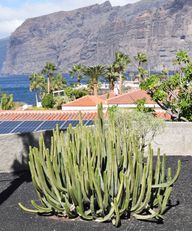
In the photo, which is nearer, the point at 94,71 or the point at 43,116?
the point at 43,116

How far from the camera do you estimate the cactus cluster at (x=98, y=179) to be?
33.1 ft

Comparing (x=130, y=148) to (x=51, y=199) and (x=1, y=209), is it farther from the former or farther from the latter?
(x=1, y=209)

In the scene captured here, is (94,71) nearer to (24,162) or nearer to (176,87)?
(176,87)

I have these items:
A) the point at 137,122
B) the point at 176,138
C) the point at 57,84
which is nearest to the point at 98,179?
the point at 137,122

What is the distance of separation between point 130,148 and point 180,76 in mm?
10354

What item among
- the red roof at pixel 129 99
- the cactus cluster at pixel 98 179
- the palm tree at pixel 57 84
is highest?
the cactus cluster at pixel 98 179

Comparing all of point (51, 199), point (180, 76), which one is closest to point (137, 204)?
point (51, 199)

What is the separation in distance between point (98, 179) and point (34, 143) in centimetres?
685

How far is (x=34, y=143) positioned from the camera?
1645cm

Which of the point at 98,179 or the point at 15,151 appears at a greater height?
the point at 98,179

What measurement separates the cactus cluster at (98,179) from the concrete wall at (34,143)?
5.02 meters

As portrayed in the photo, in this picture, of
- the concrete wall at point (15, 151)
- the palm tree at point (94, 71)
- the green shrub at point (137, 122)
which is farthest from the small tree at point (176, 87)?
the palm tree at point (94, 71)

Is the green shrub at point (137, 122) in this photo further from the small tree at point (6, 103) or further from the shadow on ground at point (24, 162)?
the small tree at point (6, 103)

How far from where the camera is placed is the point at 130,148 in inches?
425
